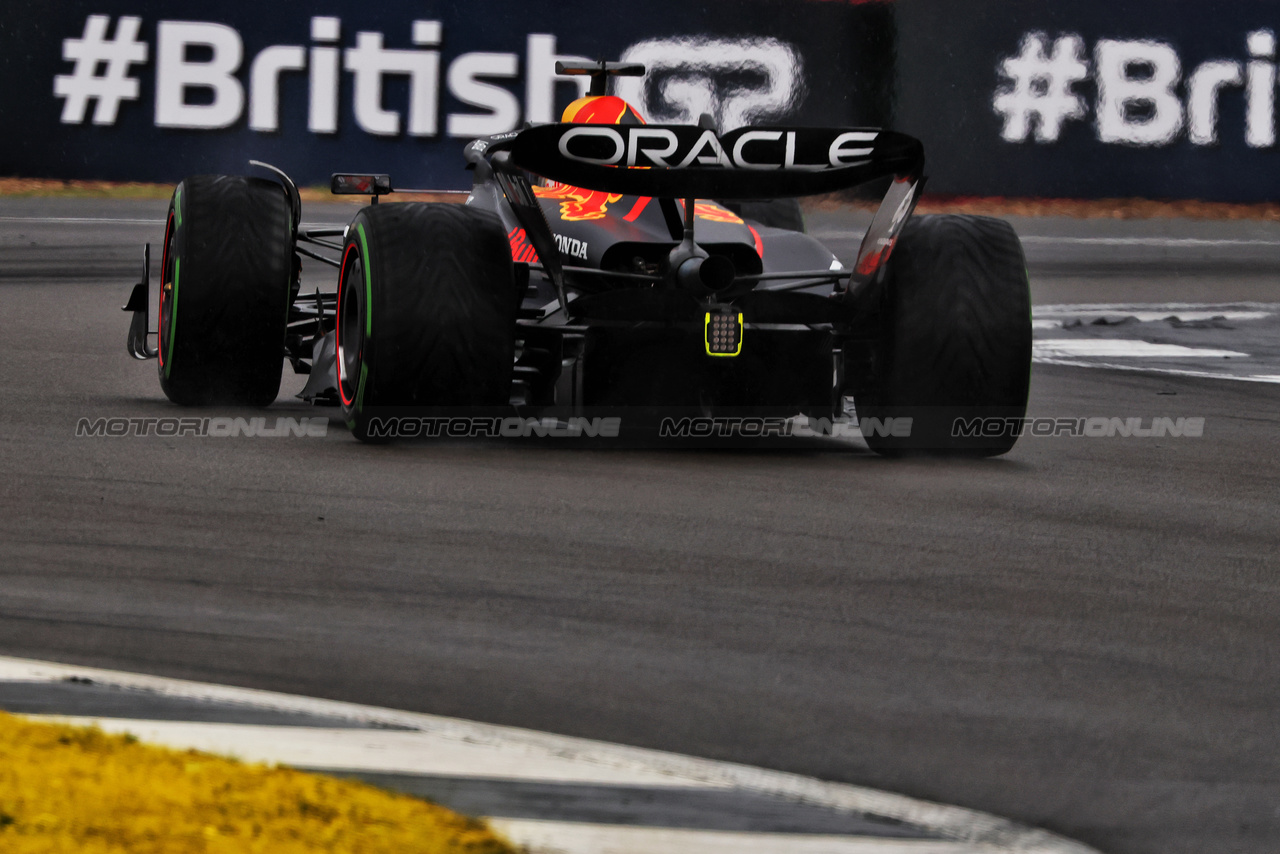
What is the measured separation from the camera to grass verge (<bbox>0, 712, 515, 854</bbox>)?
2879 millimetres

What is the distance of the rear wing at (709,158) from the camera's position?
696 cm

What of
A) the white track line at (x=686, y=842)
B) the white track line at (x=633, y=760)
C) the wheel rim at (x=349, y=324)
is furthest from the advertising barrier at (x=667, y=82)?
the white track line at (x=686, y=842)

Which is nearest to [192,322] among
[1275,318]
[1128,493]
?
[1128,493]

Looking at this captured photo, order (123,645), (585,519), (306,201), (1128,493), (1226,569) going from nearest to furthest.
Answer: (123,645) → (1226,569) → (585,519) → (1128,493) → (306,201)

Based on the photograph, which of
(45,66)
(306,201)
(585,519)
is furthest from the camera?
(306,201)

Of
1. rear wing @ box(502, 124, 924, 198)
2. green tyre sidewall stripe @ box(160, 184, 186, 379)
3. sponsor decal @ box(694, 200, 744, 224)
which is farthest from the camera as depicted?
green tyre sidewall stripe @ box(160, 184, 186, 379)

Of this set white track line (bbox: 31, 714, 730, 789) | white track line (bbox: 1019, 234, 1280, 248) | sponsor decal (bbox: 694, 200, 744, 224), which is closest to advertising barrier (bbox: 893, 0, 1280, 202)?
white track line (bbox: 1019, 234, 1280, 248)

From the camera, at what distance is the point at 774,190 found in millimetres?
7223

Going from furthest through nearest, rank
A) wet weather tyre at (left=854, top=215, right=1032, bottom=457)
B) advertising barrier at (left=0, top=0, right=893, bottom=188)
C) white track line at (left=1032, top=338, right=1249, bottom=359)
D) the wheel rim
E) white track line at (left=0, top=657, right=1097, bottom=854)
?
1. advertising barrier at (left=0, top=0, right=893, bottom=188)
2. white track line at (left=1032, top=338, right=1249, bottom=359)
3. the wheel rim
4. wet weather tyre at (left=854, top=215, right=1032, bottom=457)
5. white track line at (left=0, top=657, right=1097, bottom=854)

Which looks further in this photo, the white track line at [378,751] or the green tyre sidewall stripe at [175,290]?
the green tyre sidewall stripe at [175,290]

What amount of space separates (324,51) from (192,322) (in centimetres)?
1188

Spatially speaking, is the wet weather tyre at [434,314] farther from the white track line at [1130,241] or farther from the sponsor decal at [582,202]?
the white track line at [1130,241]

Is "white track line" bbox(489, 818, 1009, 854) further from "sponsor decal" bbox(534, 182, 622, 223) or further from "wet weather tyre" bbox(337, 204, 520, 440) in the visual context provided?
"sponsor decal" bbox(534, 182, 622, 223)

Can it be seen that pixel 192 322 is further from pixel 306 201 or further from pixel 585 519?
pixel 306 201
